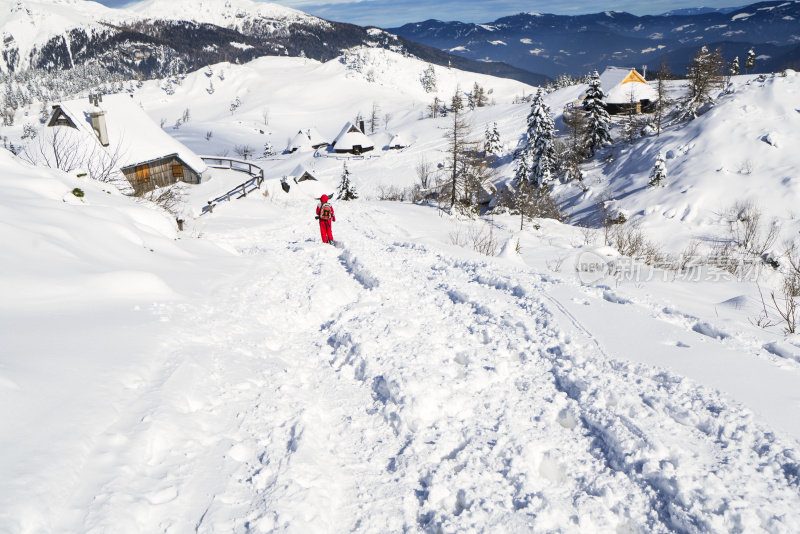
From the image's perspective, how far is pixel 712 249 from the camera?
929 inches

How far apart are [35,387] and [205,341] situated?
200 cm

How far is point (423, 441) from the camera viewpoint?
3799 mm

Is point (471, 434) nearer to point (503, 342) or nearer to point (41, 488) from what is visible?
point (503, 342)

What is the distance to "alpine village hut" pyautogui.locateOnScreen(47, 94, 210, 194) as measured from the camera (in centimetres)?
2788

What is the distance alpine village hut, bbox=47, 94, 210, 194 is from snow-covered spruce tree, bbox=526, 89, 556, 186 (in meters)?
32.9

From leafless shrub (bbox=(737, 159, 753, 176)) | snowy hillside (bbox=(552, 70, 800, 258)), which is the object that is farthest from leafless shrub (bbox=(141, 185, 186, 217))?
leafless shrub (bbox=(737, 159, 753, 176))

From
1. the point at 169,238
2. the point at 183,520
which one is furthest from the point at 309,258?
the point at 183,520

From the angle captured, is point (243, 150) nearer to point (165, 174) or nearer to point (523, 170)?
point (165, 174)

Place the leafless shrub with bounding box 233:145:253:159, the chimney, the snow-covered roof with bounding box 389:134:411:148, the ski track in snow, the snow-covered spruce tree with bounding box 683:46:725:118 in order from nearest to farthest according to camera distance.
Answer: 1. the ski track in snow
2. the chimney
3. the snow-covered spruce tree with bounding box 683:46:725:118
4. the snow-covered roof with bounding box 389:134:411:148
5. the leafless shrub with bounding box 233:145:253:159

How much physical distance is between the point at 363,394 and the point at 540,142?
45.5m

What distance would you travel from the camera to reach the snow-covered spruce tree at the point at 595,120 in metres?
46.2

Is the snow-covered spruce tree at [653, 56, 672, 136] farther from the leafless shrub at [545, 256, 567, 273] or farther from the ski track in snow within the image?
the ski track in snow

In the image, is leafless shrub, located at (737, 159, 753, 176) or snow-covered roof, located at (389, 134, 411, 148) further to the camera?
snow-covered roof, located at (389, 134, 411, 148)

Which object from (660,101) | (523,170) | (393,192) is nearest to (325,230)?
(523,170)
